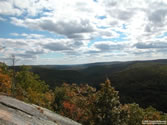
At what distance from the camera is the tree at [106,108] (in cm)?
2347

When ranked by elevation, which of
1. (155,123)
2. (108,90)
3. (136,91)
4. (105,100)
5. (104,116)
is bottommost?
(136,91)

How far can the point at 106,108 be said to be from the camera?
24438 millimetres

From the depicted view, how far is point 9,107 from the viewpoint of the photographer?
32.5 feet

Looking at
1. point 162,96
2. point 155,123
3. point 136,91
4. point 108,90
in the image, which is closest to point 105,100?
point 108,90

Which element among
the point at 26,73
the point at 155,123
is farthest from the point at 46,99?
the point at 155,123

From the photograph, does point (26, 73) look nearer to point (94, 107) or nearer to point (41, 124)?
point (94, 107)

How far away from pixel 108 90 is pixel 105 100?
174 cm

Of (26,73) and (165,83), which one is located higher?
(26,73)

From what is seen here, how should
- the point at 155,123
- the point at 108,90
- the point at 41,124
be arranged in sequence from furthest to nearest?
the point at 155,123
the point at 108,90
the point at 41,124

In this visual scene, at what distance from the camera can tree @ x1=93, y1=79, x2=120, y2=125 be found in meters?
23.5

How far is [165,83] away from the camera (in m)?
152

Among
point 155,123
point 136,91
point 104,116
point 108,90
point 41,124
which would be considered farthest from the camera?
point 136,91

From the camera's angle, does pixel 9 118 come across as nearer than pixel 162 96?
Yes

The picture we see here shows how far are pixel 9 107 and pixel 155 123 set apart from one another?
2883 centimetres
